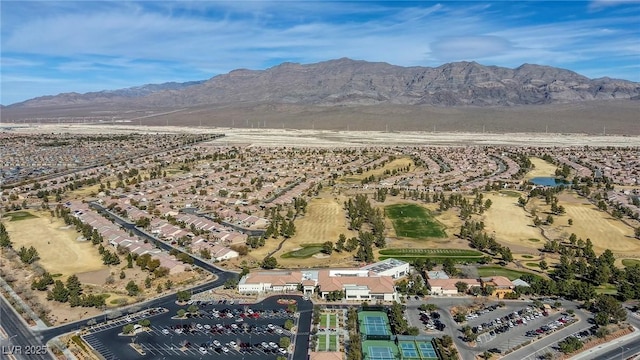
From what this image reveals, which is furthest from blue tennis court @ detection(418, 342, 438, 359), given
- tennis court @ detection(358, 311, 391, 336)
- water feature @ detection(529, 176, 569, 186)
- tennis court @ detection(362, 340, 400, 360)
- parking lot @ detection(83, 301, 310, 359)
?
A: water feature @ detection(529, 176, 569, 186)

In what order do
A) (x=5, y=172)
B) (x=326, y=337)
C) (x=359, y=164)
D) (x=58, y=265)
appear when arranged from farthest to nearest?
(x=359, y=164)
(x=5, y=172)
(x=58, y=265)
(x=326, y=337)

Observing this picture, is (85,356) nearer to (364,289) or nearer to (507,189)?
(364,289)

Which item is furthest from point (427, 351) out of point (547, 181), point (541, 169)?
point (541, 169)

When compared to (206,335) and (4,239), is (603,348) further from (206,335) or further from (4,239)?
(4,239)

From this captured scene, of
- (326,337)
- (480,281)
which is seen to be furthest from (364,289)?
(480,281)

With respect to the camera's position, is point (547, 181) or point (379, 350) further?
point (547, 181)

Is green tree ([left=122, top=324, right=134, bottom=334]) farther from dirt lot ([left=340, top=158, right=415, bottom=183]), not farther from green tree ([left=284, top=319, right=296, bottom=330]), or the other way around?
dirt lot ([left=340, top=158, right=415, bottom=183])

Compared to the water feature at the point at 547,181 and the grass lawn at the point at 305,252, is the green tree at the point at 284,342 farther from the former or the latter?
the water feature at the point at 547,181
